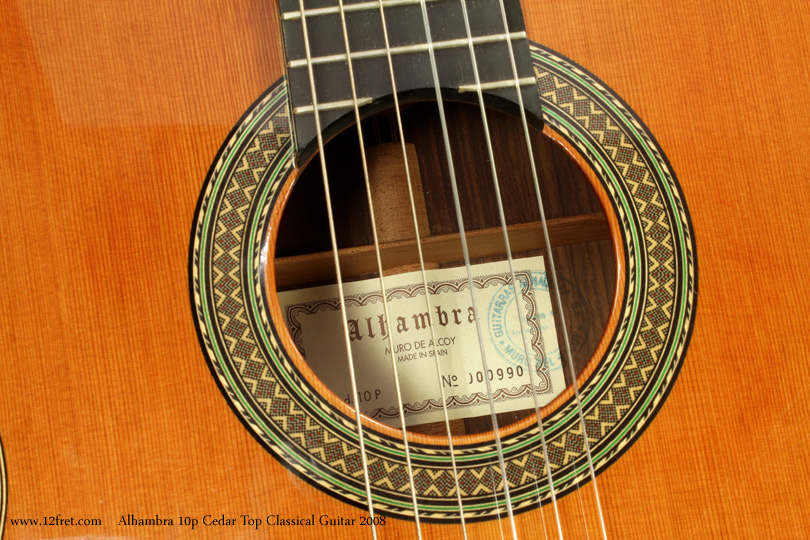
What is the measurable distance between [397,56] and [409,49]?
0.02 meters

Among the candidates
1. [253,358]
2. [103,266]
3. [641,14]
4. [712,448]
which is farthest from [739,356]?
[103,266]

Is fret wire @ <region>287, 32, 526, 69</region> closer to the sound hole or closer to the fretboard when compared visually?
the fretboard

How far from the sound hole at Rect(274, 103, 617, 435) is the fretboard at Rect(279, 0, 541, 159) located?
28cm

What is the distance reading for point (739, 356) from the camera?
0.72m

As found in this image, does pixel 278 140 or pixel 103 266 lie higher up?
pixel 278 140

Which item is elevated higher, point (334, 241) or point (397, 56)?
point (397, 56)

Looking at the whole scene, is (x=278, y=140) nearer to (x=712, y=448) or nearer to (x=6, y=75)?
(x=6, y=75)

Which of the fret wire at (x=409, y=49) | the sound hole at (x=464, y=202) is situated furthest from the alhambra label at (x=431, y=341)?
the fret wire at (x=409, y=49)

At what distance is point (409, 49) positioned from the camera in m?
0.74

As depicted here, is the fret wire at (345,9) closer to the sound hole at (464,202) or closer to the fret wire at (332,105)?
the fret wire at (332,105)

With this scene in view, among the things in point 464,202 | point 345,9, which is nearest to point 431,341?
point 464,202

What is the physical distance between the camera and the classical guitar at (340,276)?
2.17 feet

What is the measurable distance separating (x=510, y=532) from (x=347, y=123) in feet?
1.55

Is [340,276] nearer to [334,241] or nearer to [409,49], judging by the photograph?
[334,241]
